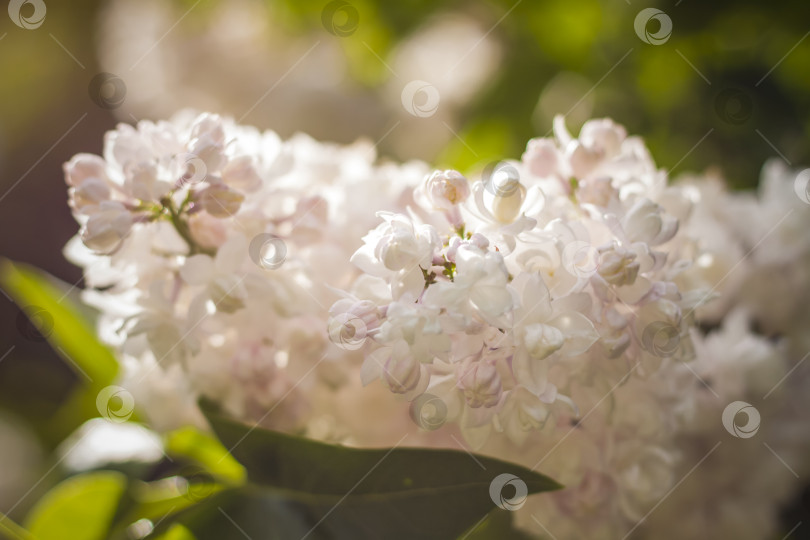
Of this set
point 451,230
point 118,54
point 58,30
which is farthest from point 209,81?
point 451,230

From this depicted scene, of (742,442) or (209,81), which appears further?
(209,81)

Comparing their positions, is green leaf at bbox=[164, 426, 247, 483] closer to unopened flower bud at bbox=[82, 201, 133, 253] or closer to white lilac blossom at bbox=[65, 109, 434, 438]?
white lilac blossom at bbox=[65, 109, 434, 438]

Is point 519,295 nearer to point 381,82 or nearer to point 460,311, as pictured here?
point 460,311

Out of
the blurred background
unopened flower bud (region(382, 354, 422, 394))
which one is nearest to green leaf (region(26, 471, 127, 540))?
the blurred background

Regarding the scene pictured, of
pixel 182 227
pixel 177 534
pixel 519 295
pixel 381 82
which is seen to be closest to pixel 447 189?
pixel 519 295

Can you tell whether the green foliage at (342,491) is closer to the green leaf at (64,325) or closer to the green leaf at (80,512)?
the green leaf at (80,512)

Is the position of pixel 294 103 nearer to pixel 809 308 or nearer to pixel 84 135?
pixel 84 135
